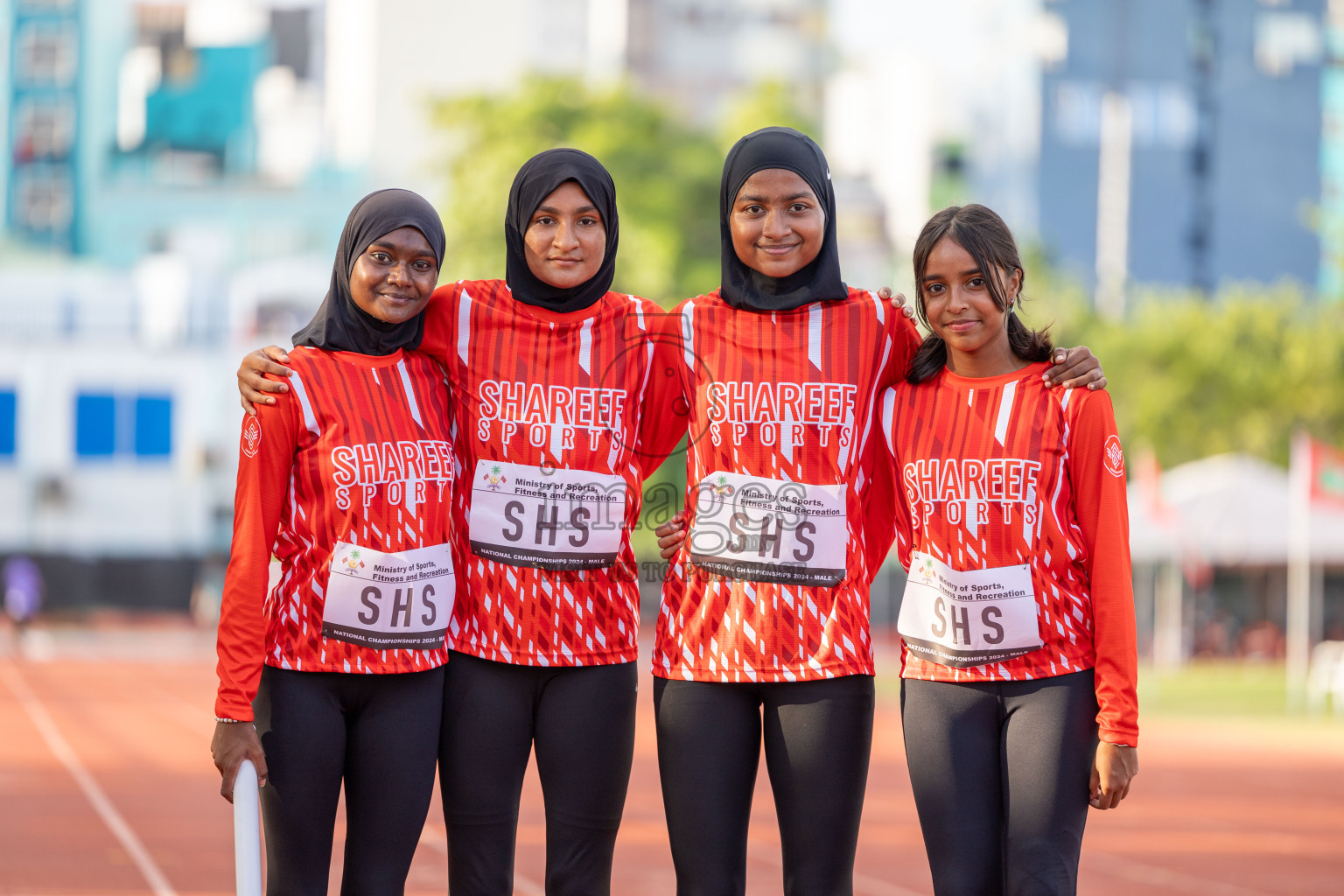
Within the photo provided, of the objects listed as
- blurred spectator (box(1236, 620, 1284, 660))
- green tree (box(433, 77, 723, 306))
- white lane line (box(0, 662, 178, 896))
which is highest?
green tree (box(433, 77, 723, 306))

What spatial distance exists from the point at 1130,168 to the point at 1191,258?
4104 mm

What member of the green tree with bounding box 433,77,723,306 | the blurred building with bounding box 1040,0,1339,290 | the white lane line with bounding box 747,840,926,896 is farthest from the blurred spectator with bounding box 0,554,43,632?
the blurred building with bounding box 1040,0,1339,290

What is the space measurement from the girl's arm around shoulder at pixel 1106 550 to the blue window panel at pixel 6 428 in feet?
127

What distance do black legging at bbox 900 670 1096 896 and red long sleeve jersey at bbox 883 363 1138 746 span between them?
54 millimetres

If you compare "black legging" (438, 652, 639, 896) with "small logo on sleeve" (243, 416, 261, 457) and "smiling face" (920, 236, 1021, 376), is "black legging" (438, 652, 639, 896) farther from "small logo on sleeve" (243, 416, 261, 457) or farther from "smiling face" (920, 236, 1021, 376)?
"smiling face" (920, 236, 1021, 376)

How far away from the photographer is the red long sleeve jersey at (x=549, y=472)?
3.81 metres

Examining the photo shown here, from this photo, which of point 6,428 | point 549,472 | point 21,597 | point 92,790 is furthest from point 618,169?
point 549,472

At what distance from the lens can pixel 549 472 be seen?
3.84 m

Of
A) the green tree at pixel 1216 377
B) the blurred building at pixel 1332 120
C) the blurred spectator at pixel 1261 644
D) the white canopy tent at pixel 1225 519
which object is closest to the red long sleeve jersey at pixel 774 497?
the white canopy tent at pixel 1225 519

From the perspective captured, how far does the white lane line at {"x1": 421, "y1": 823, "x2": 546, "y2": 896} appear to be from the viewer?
7.23 meters

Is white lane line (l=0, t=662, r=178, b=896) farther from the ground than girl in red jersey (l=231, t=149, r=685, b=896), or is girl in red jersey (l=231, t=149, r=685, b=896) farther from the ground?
girl in red jersey (l=231, t=149, r=685, b=896)

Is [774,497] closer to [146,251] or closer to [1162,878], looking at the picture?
[1162,878]

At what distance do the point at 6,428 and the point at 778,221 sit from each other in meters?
38.4

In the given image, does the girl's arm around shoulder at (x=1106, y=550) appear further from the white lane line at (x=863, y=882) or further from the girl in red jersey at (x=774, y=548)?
the white lane line at (x=863, y=882)
